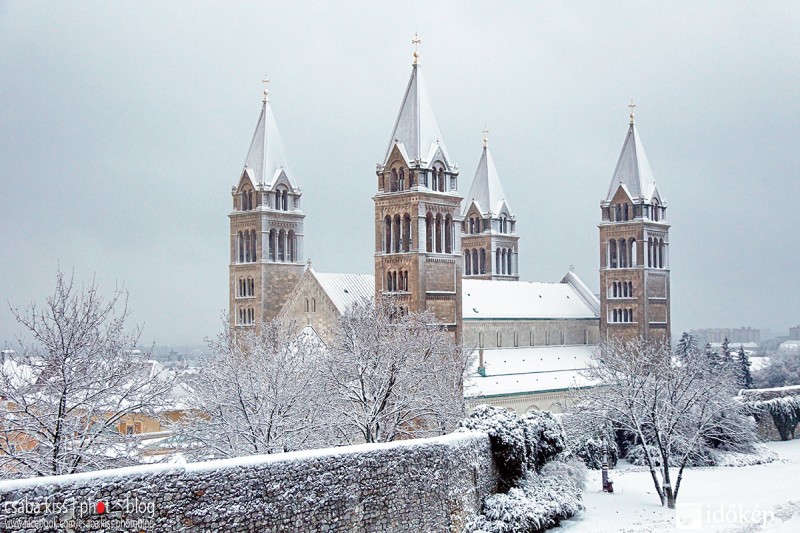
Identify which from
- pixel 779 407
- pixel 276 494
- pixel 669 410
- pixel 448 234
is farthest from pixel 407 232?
pixel 276 494

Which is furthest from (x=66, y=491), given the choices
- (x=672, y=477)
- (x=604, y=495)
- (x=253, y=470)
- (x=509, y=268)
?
(x=509, y=268)

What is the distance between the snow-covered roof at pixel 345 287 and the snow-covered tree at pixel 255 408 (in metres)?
19.5

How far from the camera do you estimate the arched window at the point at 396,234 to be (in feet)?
162

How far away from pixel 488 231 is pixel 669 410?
4300 centimetres

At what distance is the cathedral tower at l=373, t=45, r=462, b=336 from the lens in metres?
48.3

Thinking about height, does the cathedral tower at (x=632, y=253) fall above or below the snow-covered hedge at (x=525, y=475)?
above

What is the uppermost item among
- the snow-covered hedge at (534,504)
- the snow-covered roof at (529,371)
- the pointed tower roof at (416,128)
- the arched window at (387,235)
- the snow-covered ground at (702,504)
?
the pointed tower roof at (416,128)

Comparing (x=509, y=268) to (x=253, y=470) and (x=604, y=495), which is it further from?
(x=253, y=470)

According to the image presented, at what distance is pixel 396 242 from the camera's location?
163ft

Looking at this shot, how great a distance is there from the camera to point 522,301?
64625mm

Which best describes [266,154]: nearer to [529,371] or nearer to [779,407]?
[529,371]

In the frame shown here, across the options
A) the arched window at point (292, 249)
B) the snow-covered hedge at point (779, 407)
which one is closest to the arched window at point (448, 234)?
the arched window at point (292, 249)

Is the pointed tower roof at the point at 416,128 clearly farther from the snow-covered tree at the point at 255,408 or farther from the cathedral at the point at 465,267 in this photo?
the snow-covered tree at the point at 255,408

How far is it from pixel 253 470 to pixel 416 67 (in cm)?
3514
